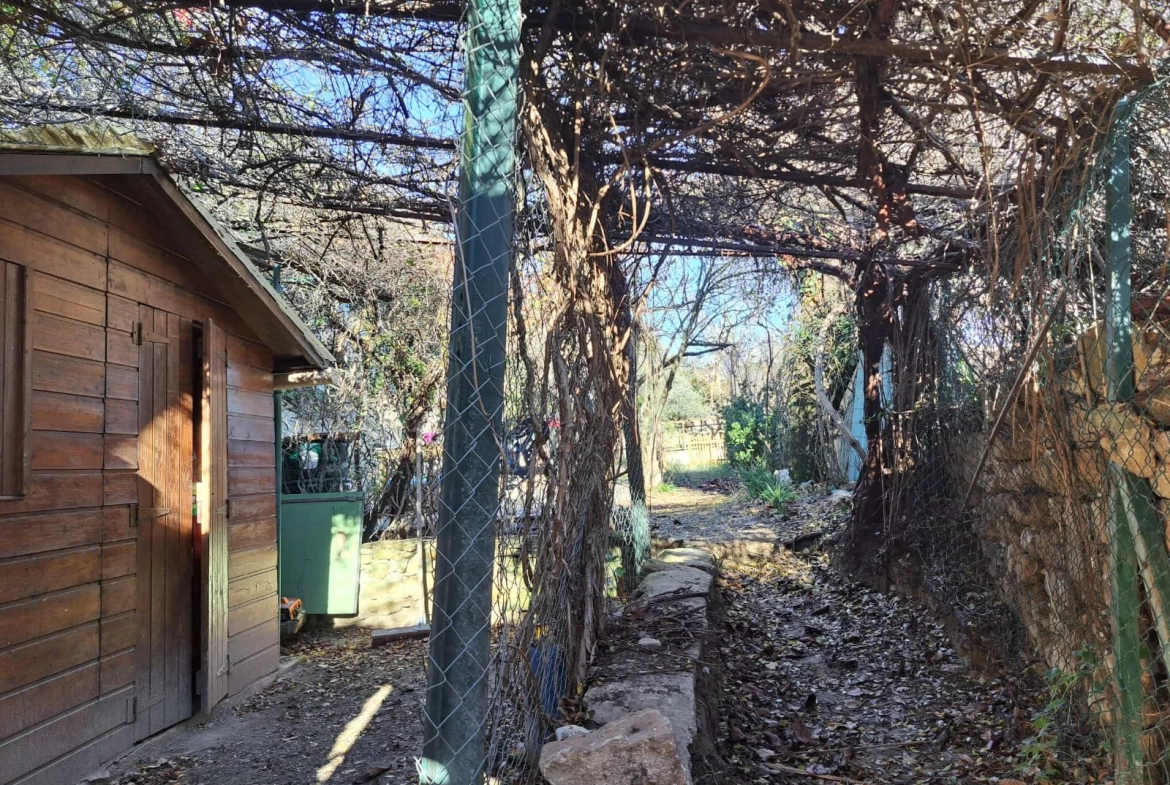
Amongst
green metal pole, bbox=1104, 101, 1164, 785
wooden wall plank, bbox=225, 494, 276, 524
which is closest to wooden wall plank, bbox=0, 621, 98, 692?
wooden wall plank, bbox=225, 494, 276, 524

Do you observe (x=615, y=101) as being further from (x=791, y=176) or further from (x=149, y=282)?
(x=149, y=282)

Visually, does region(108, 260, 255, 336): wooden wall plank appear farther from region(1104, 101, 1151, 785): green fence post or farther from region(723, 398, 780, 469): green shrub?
region(723, 398, 780, 469): green shrub

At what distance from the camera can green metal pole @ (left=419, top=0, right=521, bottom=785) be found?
91.9 inches

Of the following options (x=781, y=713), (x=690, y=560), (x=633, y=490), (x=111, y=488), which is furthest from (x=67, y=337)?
(x=690, y=560)

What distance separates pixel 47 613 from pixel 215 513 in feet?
5.33

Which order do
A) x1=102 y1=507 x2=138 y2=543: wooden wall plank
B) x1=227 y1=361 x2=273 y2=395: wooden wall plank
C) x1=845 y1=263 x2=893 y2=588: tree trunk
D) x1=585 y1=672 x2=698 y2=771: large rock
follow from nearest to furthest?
1. x1=585 y1=672 x2=698 y2=771: large rock
2. x1=102 y1=507 x2=138 y2=543: wooden wall plank
3. x1=227 y1=361 x2=273 y2=395: wooden wall plank
4. x1=845 y1=263 x2=893 y2=588: tree trunk

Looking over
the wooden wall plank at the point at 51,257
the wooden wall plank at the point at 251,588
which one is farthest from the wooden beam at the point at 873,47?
the wooden wall plank at the point at 251,588

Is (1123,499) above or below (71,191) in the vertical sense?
below

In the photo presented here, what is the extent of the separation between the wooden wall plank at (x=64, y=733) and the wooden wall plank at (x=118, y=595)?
1.63ft

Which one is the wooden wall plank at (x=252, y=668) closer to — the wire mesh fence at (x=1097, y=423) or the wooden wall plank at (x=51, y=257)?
the wooden wall plank at (x=51, y=257)

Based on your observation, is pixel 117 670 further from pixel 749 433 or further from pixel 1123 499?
pixel 749 433

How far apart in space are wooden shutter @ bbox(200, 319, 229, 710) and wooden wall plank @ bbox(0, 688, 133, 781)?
31.8 inches

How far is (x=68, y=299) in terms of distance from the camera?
472 centimetres

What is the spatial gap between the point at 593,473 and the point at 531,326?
1.13 meters
